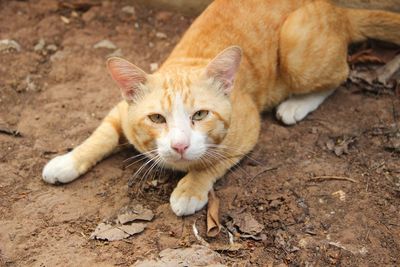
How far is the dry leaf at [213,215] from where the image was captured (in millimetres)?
3395

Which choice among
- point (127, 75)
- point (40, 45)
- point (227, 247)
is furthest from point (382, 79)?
point (40, 45)

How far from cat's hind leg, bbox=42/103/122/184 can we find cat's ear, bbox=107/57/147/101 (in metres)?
0.56

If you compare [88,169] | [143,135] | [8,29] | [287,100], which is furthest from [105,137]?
[8,29]

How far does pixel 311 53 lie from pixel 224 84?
42.4 inches

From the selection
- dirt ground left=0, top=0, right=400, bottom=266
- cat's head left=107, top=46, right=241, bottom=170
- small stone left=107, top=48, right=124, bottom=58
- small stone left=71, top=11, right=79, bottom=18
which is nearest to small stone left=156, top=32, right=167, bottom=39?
dirt ground left=0, top=0, right=400, bottom=266

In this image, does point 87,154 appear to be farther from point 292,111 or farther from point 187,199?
point 292,111

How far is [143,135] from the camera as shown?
135 inches

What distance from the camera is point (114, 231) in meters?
3.38

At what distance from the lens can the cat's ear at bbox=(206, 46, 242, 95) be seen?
3.31m

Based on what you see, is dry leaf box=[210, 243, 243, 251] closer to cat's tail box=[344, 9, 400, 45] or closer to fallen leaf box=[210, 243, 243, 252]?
fallen leaf box=[210, 243, 243, 252]

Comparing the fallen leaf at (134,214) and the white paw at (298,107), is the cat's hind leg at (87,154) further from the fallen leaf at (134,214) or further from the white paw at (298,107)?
the white paw at (298,107)

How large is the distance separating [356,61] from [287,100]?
753mm

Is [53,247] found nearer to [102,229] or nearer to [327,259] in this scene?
[102,229]

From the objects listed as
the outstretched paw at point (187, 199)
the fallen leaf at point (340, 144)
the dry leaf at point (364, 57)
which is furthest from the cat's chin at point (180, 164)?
the dry leaf at point (364, 57)
